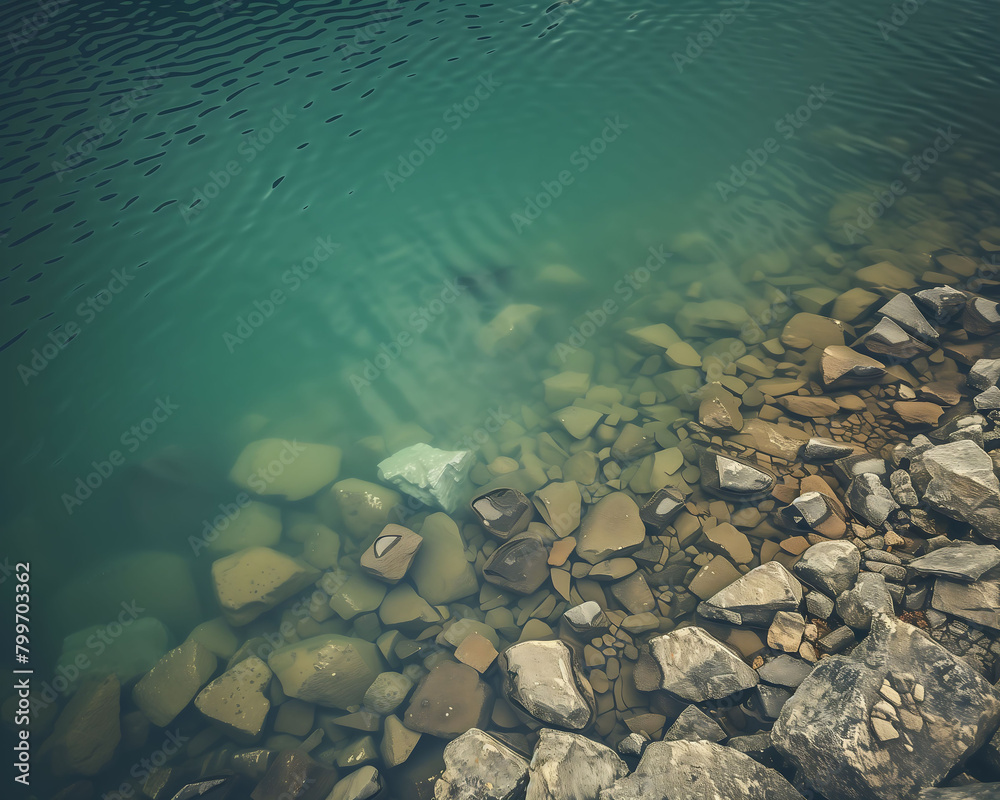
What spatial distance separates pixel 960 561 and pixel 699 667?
1892mm

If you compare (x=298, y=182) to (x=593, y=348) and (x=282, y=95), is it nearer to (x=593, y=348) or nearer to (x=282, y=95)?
(x=282, y=95)

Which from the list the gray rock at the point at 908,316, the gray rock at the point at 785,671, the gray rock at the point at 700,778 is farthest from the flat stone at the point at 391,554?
the gray rock at the point at 908,316

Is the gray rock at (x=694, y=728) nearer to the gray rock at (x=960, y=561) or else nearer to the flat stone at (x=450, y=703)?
the flat stone at (x=450, y=703)

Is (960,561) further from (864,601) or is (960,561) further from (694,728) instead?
(694,728)

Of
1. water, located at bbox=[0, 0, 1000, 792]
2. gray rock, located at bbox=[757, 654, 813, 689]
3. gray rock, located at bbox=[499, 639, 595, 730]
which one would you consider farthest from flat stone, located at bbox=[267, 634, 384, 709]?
gray rock, located at bbox=[757, 654, 813, 689]

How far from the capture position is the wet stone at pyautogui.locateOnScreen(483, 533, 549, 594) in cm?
452

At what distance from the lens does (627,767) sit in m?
3.36

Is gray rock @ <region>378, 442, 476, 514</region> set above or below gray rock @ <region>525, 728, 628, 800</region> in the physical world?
above

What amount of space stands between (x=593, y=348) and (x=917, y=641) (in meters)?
4.19

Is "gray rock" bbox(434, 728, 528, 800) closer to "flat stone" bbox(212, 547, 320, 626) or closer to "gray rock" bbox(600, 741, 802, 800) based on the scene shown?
"gray rock" bbox(600, 741, 802, 800)

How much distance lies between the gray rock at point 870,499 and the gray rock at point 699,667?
1.66m

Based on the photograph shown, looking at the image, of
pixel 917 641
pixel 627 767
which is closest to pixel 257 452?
pixel 627 767

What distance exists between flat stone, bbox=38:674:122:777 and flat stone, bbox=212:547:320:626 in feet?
3.51

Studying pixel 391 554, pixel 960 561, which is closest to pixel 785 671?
pixel 960 561
